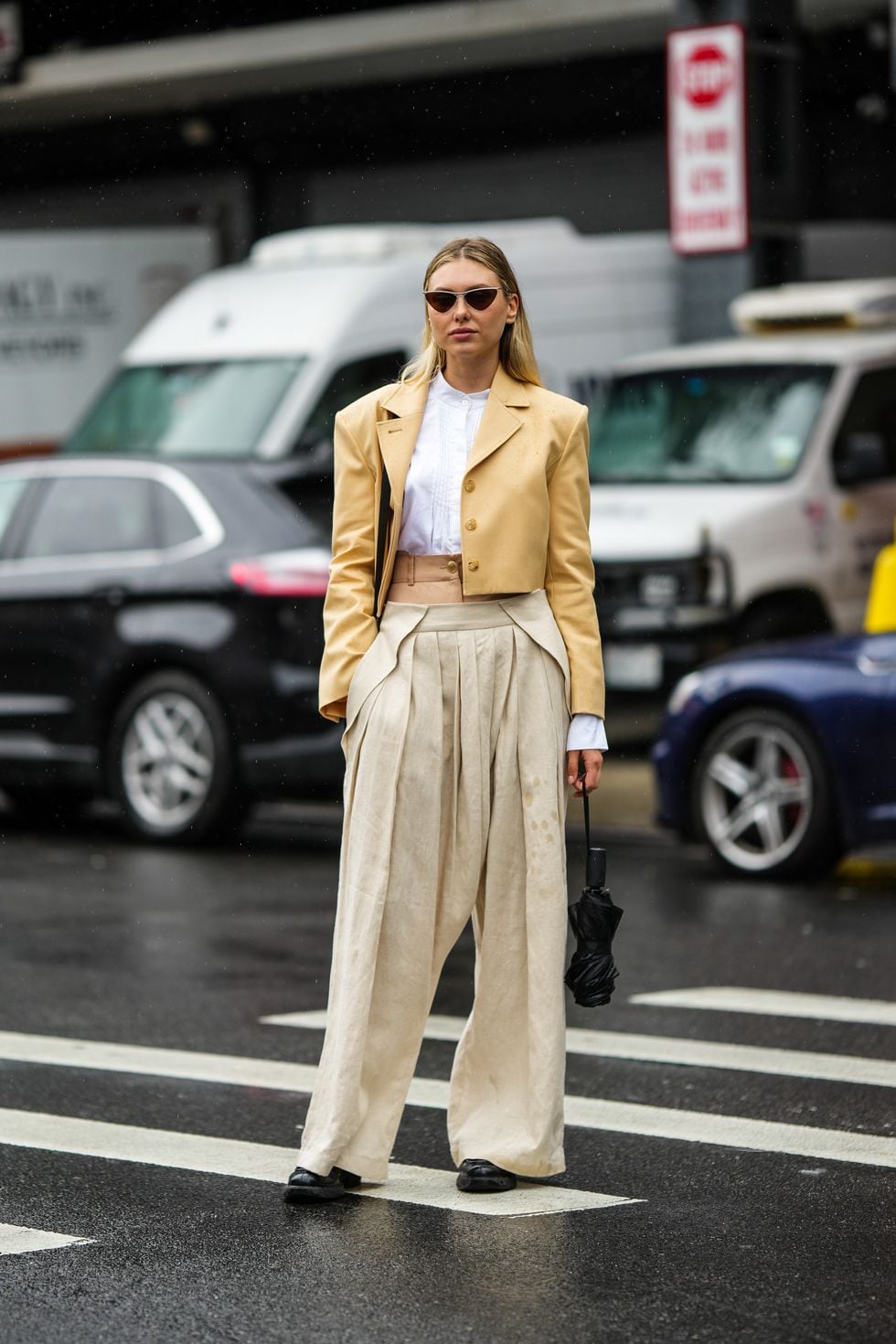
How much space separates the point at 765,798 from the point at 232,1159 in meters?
5.30

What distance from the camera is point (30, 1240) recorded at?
16.9ft

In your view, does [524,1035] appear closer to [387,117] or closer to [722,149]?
[722,149]

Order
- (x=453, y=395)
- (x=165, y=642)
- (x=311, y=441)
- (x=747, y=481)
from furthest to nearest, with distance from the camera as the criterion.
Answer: (x=311, y=441) → (x=747, y=481) → (x=165, y=642) → (x=453, y=395)

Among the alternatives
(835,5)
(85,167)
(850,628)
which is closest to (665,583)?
(850,628)

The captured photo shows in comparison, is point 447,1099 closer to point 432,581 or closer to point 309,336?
point 432,581

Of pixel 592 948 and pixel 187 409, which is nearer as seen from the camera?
pixel 592 948

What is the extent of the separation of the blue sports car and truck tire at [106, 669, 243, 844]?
2.15 meters

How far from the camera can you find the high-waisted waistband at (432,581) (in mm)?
5570

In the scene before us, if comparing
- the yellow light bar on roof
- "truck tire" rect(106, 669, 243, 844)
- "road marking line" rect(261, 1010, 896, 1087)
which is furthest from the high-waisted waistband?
the yellow light bar on roof

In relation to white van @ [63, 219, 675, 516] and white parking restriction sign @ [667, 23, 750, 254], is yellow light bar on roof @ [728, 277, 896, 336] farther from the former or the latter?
white parking restriction sign @ [667, 23, 750, 254]

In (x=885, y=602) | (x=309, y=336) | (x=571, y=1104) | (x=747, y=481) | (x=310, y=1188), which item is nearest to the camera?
(x=310, y=1188)

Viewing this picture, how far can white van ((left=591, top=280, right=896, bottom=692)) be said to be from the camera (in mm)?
14203

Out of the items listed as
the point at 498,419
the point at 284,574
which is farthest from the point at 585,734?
the point at 284,574

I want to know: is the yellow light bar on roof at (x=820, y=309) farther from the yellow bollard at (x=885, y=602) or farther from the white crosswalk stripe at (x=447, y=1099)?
the white crosswalk stripe at (x=447, y=1099)
